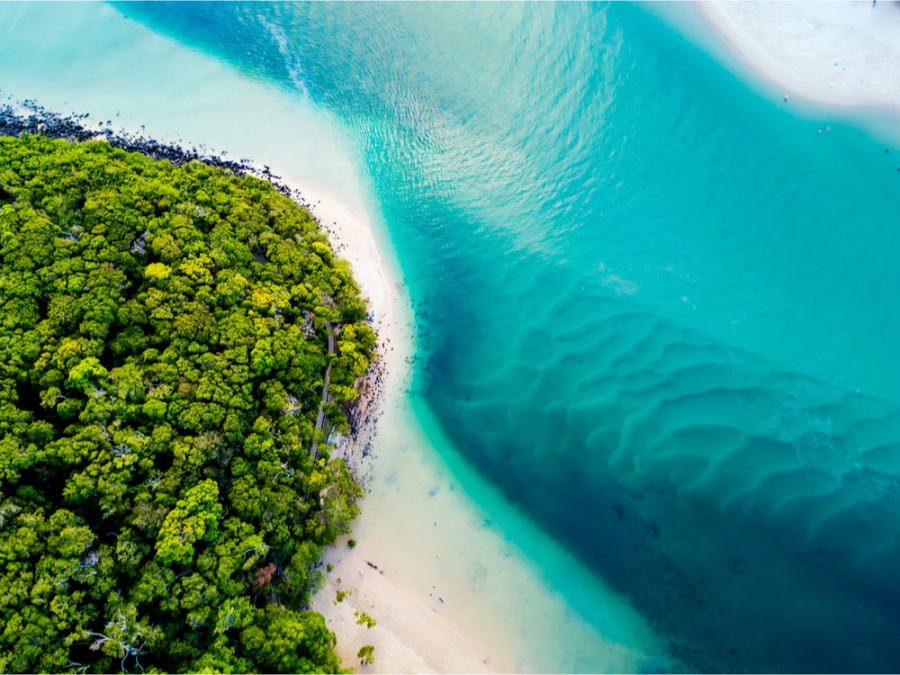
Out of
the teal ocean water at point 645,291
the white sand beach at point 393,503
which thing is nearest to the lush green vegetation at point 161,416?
the white sand beach at point 393,503

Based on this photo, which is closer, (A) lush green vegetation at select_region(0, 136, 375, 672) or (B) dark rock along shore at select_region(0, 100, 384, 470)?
(A) lush green vegetation at select_region(0, 136, 375, 672)

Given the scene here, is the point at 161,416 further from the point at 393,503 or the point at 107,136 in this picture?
the point at 107,136

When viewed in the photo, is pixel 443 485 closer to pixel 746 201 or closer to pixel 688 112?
pixel 746 201

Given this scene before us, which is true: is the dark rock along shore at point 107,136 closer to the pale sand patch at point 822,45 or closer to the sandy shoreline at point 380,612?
the sandy shoreline at point 380,612

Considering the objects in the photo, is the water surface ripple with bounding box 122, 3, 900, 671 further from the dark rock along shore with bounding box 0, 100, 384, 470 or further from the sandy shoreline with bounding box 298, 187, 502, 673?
the dark rock along shore with bounding box 0, 100, 384, 470

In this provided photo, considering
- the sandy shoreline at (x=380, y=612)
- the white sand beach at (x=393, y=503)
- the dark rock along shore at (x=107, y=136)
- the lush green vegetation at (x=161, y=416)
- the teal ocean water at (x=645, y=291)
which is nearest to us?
the lush green vegetation at (x=161, y=416)

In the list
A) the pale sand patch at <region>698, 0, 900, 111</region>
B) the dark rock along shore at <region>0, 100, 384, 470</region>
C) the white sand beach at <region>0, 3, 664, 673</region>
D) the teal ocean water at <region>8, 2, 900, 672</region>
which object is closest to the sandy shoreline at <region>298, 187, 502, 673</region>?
the white sand beach at <region>0, 3, 664, 673</region>
